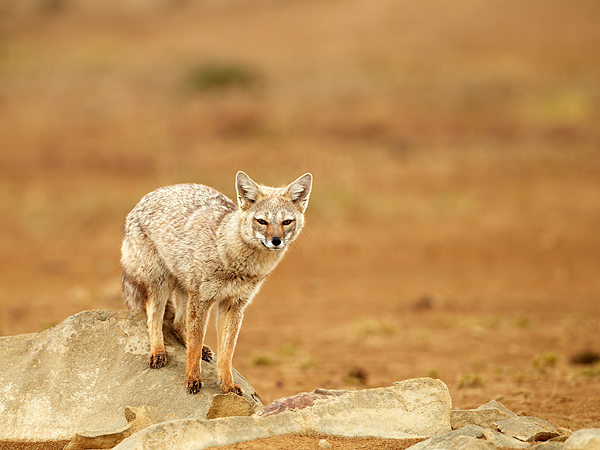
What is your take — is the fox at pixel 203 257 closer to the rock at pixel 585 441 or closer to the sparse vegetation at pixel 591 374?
the rock at pixel 585 441

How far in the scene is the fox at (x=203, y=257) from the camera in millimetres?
6441

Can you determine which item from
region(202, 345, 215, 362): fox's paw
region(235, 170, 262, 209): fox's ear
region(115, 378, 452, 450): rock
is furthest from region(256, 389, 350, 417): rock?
region(235, 170, 262, 209): fox's ear

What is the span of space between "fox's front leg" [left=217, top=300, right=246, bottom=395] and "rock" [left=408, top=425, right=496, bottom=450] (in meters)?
1.87

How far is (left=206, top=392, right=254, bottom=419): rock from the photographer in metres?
5.92

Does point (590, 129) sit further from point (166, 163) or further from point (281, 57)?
point (281, 57)

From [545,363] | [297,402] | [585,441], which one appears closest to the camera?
[585,441]

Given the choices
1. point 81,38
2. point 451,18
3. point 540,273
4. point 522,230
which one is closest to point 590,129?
point 522,230

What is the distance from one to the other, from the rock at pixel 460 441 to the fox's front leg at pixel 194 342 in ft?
6.84

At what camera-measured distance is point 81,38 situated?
160 feet

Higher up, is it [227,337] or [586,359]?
[227,337]

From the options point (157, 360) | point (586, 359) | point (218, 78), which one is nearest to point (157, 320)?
point (157, 360)

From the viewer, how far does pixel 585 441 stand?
15.5 ft

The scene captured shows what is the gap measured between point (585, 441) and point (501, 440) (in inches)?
27.0

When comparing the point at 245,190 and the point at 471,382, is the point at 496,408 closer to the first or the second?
the point at 471,382
